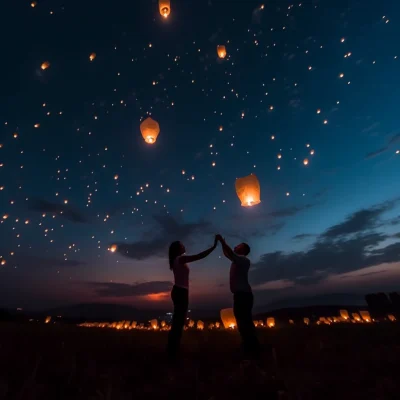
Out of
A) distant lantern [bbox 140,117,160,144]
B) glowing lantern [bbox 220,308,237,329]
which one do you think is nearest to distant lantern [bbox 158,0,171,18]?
distant lantern [bbox 140,117,160,144]

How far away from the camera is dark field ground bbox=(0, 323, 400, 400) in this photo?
2486 mm

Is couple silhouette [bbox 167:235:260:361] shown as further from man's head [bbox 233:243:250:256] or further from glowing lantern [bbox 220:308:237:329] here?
glowing lantern [bbox 220:308:237:329]

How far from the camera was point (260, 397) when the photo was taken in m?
2.46

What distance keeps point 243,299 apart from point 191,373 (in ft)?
5.19

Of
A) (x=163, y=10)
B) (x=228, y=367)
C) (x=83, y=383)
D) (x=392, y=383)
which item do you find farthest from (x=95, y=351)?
(x=163, y=10)

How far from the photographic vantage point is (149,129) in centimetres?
579

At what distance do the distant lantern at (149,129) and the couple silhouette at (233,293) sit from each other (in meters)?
2.29

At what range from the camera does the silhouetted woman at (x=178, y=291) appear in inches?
163

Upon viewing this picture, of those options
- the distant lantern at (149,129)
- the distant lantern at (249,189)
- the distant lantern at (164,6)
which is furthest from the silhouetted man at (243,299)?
the distant lantern at (164,6)

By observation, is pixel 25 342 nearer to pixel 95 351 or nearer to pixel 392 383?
pixel 95 351

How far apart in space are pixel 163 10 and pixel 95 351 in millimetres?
5956

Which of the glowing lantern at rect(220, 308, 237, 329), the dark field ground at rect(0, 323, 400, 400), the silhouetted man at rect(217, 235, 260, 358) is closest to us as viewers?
the dark field ground at rect(0, 323, 400, 400)

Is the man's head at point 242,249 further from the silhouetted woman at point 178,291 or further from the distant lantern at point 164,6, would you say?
the distant lantern at point 164,6

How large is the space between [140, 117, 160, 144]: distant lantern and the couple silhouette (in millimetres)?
2289
